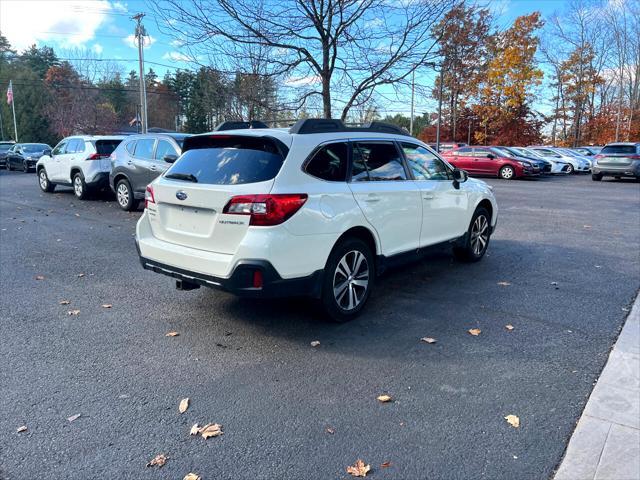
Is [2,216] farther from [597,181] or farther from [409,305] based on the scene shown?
[597,181]

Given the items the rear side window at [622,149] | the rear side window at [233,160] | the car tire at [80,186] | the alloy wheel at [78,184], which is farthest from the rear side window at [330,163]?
the rear side window at [622,149]

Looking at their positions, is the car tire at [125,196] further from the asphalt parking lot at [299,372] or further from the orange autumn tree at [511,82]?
the orange autumn tree at [511,82]

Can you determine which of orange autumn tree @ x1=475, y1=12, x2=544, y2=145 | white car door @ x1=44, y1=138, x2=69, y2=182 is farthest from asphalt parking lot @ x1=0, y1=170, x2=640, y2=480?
orange autumn tree @ x1=475, y1=12, x2=544, y2=145

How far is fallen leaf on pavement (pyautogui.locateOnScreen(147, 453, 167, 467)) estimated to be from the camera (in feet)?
8.65

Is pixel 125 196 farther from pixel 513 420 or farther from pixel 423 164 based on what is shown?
pixel 513 420

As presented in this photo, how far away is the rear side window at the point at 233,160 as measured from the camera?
4.13m

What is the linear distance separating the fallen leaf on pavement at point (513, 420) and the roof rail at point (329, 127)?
2.82 metres

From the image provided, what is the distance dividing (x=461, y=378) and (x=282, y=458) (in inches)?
61.9

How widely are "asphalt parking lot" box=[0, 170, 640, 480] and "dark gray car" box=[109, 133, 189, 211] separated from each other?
14.1 feet

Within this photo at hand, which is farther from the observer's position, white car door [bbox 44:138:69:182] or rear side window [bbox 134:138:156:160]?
white car door [bbox 44:138:69:182]

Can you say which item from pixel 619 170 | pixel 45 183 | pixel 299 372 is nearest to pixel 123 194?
pixel 45 183

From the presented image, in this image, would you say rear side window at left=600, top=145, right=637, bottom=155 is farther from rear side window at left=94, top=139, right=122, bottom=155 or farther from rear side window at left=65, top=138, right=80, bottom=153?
rear side window at left=65, top=138, right=80, bottom=153

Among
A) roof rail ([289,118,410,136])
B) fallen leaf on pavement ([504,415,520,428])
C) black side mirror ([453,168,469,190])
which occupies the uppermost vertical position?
roof rail ([289,118,410,136])

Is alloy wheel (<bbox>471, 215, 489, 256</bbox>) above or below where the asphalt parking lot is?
above
